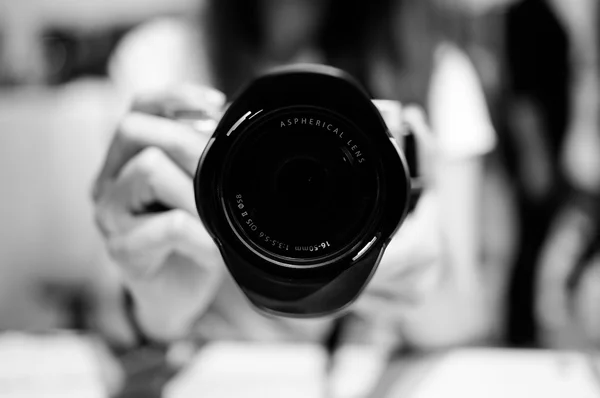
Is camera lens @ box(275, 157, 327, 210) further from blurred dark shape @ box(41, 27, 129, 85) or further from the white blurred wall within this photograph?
blurred dark shape @ box(41, 27, 129, 85)

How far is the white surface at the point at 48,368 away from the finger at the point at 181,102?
19 cm

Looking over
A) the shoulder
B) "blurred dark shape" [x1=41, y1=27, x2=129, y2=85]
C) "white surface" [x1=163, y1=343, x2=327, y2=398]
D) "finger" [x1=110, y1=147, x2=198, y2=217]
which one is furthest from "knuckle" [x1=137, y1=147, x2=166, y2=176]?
"blurred dark shape" [x1=41, y1=27, x2=129, y2=85]

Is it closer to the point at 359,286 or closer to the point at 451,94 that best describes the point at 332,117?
the point at 359,286

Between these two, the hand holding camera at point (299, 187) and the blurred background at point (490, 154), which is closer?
the hand holding camera at point (299, 187)

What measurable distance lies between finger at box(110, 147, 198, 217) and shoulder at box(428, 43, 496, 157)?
1.07ft

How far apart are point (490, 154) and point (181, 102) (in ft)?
1.71

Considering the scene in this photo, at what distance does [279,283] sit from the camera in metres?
0.27

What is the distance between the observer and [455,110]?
56 cm

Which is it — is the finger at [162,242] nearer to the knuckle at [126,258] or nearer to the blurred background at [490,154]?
the knuckle at [126,258]

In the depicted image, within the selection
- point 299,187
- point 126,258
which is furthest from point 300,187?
point 126,258

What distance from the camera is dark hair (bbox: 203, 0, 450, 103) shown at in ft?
1.78

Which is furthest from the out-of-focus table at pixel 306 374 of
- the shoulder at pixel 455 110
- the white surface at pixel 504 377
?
the shoulder at pixel 455 110

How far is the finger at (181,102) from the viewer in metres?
0.29

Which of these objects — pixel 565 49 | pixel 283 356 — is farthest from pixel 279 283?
pixel 565 49
